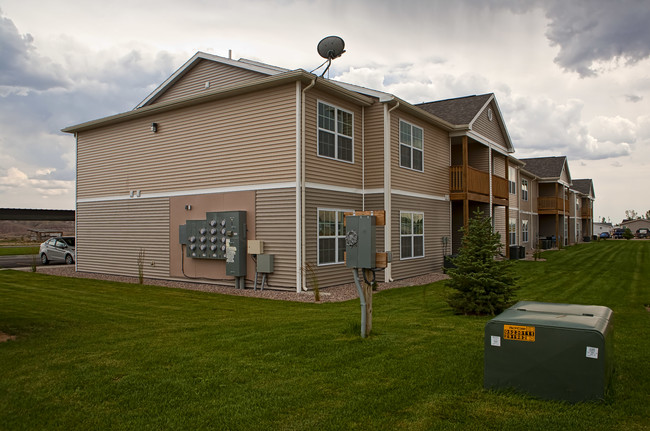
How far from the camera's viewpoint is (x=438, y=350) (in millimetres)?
5977

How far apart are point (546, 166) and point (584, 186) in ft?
58.1

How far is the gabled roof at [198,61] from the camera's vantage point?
46.5 ft

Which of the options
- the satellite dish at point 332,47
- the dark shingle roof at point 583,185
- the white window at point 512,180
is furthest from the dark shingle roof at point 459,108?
the dark shingle roof at point 583,185

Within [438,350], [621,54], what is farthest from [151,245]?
[621,54]

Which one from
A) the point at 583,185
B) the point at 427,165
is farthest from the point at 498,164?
the point at 583,185

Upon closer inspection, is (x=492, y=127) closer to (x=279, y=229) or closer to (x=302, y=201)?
(x=302, y=201)

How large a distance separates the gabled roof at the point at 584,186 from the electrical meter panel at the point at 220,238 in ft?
165

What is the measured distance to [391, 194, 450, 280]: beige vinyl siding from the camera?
611 inches

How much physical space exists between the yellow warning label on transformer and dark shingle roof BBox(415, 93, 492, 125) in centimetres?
1647

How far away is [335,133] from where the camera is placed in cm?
1404

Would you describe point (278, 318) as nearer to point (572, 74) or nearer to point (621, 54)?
point (621, 54)

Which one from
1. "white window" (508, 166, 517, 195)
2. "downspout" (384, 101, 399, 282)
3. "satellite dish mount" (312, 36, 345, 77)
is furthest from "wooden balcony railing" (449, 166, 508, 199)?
"satellite dish mount" (312, 36, 345, 77)

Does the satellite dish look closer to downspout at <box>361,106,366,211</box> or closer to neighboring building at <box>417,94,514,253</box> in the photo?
downspout at <box>361,106,366,211</box>

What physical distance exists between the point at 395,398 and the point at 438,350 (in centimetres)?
175
